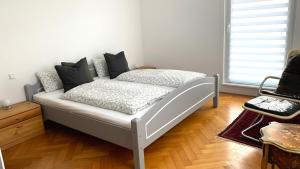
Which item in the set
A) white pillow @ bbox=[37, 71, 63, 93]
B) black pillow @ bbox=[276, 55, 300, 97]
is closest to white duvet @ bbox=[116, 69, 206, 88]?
white pillow @ bbox=[37, 71, 63, 93]

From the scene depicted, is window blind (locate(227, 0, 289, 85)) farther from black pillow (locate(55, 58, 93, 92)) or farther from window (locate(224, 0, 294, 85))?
black pillow (locate(55, 58, 93, 92))

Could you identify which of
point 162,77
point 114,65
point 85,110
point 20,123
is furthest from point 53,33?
point 162,77

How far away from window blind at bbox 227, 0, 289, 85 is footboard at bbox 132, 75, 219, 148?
78 cm

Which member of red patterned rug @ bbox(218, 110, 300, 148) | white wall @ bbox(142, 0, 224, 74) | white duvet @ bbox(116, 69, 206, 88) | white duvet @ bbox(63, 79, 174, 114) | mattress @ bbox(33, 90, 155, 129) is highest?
white wall @ bbox(142, 0, 224, 74)

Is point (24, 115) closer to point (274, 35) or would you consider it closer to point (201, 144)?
point (201, 144)

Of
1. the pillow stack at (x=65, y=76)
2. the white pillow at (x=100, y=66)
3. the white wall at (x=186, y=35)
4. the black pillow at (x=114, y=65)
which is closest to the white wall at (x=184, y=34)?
the white wall at (x=186, y=35)

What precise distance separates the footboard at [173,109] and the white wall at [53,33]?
1967 mm

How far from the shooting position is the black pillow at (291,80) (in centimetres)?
273

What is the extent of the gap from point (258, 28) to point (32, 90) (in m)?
3.47

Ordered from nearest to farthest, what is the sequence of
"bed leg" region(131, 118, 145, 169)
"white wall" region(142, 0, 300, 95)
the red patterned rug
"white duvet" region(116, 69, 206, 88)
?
"bed leg" region(131, 118, 145, 169), the red patterned rug, "white duvet" region(116, 69, 206, 88), "white wall" region(142, 0, 300, 95)

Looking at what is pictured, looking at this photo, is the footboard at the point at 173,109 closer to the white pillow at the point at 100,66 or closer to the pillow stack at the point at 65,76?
the pillow stack at the point at 65,76

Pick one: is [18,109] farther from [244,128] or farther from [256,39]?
[256,39]

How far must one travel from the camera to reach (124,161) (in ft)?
7.96

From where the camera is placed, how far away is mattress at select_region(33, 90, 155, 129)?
2.27m
